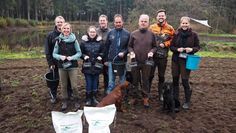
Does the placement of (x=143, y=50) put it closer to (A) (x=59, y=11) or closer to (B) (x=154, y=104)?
(B) (x=154, y=104)

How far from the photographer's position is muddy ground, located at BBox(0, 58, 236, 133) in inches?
213

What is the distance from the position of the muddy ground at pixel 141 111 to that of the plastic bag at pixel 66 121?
0.86 meters

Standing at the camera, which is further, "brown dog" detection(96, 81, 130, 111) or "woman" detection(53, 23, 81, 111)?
"woman" detection(53, 23, 81, 111)

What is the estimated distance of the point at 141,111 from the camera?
20.7 ft

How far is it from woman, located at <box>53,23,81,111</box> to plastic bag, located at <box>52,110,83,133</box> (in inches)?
79.1

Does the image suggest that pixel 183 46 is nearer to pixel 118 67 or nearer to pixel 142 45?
pixel 142 45

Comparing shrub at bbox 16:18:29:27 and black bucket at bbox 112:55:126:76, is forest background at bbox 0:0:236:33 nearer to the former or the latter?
shrub at bbox 16:18:29:27

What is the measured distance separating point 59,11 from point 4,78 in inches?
2396

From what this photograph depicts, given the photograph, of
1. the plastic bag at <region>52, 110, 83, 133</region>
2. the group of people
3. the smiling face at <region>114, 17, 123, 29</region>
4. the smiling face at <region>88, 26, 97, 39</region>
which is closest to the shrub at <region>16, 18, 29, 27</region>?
the group of people

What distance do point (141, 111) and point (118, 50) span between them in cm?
134

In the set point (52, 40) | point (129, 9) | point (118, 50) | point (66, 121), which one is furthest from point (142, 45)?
point (129, 9)

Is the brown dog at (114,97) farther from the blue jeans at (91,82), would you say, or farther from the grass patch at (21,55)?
the grass patch at (21,55)

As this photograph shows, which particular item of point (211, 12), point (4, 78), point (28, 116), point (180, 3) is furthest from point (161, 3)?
point (28, 116)

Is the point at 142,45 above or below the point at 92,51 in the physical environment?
above
